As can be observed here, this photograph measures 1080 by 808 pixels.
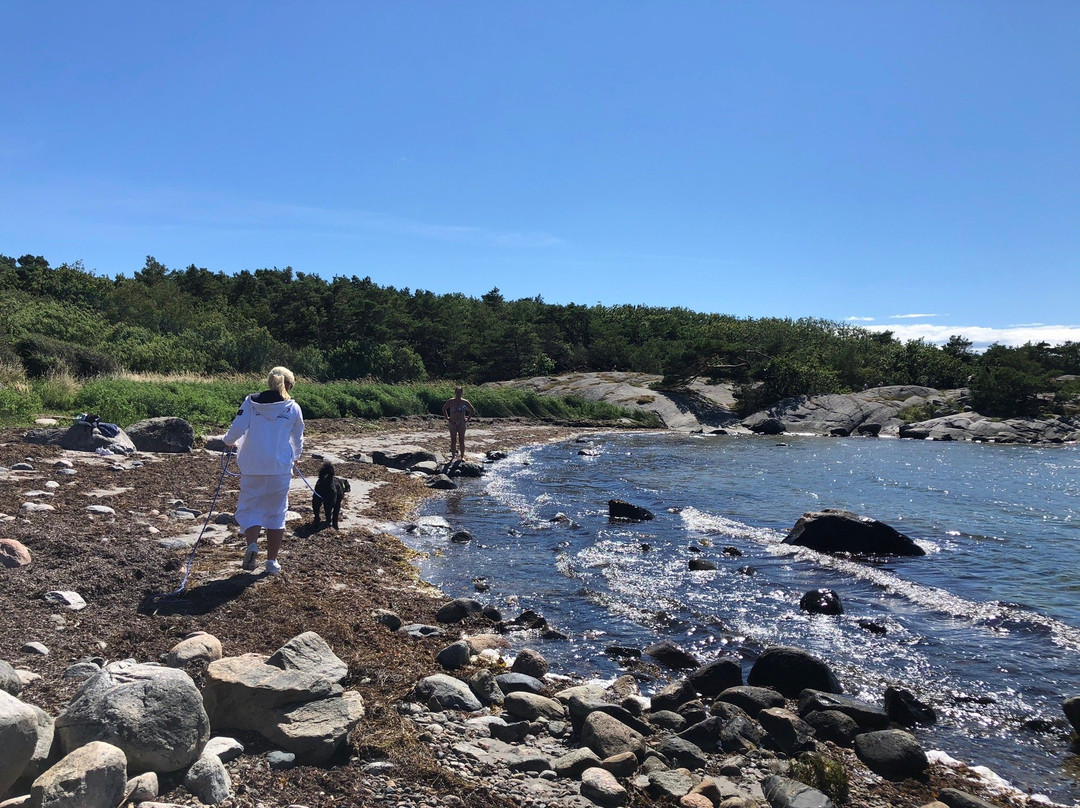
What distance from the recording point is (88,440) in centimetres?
1565

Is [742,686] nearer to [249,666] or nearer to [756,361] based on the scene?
[249,666]

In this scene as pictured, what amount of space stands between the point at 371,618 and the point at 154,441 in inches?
473

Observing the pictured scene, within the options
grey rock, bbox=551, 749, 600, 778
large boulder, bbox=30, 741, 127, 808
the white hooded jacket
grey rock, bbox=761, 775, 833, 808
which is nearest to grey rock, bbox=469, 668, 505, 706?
grey rock, bbox=551, 749, 600, 778

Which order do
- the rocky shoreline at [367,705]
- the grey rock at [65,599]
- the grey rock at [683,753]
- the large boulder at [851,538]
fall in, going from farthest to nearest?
the large boulder at [851,538]
the grey rock at [65,599]
the grey rock at [683,753]
the rocky shoreline at [367,705]

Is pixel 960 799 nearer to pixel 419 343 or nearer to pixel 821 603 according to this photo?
pixel 821 603

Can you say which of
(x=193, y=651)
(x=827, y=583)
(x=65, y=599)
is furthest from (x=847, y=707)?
(x=65, y=599)

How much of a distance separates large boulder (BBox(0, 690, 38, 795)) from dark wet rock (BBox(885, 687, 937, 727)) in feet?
21.5

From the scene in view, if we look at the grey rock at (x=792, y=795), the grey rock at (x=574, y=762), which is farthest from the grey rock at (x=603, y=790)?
the grey rock at (x=792, y=795)

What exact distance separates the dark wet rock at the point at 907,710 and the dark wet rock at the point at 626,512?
963 centimetres

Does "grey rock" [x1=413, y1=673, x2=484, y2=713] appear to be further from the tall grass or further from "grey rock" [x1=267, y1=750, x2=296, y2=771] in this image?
the tall grass

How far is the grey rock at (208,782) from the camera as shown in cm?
396

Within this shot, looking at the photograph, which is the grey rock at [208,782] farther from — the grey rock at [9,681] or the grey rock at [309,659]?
the grey rock at [9,681]

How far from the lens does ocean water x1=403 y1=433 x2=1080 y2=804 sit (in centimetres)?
743

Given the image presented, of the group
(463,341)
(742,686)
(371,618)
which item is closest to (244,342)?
(463,341)
